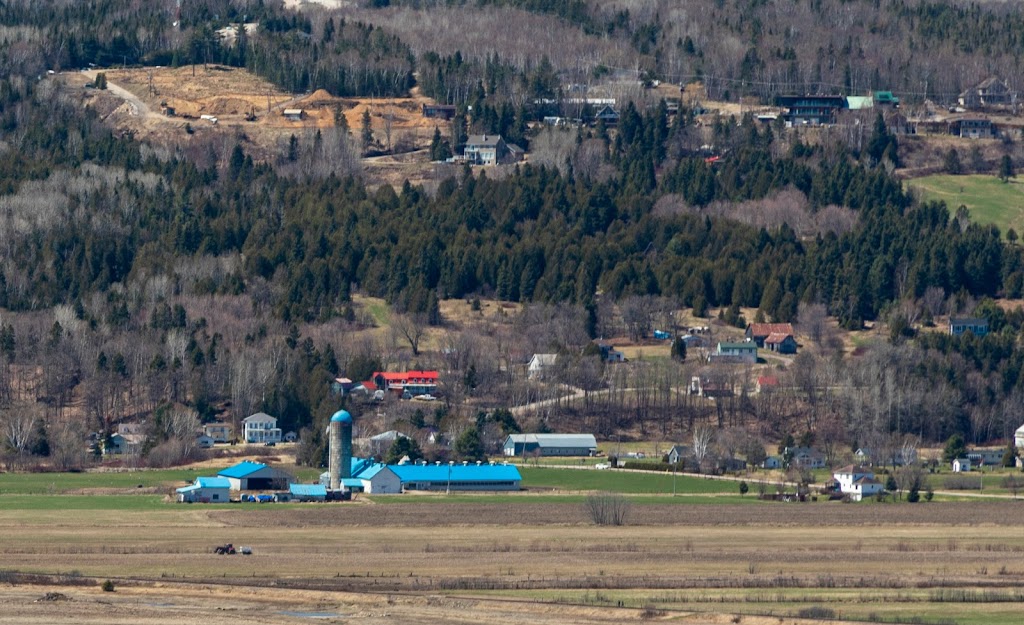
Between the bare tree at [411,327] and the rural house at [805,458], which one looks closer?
the rural house at [805,458]

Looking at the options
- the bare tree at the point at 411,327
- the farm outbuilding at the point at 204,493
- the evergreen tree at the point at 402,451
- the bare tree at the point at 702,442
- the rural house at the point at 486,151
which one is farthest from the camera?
the rural house at the point at 486,151

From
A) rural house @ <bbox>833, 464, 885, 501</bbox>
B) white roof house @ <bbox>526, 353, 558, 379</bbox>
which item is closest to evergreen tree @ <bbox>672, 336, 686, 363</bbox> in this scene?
white roof house @ <bbox>526, 353, 558, 379</bbox>

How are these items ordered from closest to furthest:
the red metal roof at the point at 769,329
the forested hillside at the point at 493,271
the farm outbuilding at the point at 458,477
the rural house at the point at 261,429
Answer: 1. the farm outbuilding at the point at 458,477
2. the rural house at the point at 261,429
3. the forested hillside at the point at 493,271
4. the red metal roof at the point at 769,329

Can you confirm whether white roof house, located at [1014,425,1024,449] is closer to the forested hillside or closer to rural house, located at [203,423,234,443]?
the forested hillside

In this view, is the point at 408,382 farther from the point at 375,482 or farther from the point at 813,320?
the point at 813,320

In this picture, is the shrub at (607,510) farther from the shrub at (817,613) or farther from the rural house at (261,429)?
the rural house at (261,429)

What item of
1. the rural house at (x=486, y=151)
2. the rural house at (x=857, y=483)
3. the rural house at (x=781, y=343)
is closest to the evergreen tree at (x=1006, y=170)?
the rural house at (x=781, y=343)

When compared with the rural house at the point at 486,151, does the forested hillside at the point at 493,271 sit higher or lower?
lower
